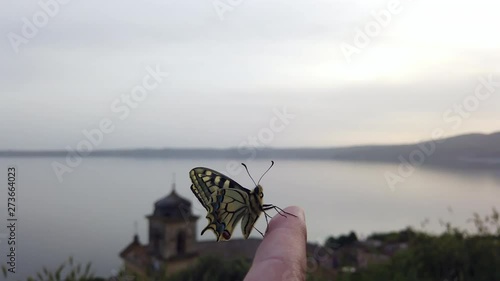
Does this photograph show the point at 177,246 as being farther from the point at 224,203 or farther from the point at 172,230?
the point at 224,203

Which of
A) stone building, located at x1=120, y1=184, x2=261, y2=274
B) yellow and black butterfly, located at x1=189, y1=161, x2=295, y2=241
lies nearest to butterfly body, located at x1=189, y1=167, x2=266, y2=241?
yellow and black butterfly, located at x1=189, y1=161, x2=295, y2=241

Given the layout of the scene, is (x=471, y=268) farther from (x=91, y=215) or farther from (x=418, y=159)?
(x=91, y=215)

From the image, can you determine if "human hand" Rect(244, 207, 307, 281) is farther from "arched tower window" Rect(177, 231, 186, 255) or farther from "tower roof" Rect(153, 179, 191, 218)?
"arched tower window" Rect(177, 231, 186, 255)

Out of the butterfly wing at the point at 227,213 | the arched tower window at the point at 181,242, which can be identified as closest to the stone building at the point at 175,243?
the arched tower window at the point at 181,242


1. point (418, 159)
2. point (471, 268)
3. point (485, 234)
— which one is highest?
point (418, 159)

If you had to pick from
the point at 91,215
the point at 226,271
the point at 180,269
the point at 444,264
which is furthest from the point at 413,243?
the point at 91,215

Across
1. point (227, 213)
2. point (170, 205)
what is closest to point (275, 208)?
point (227, 213)
